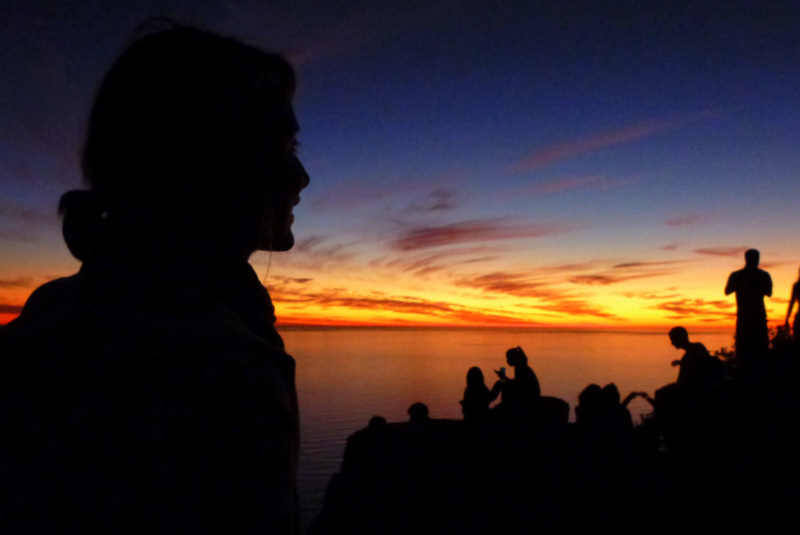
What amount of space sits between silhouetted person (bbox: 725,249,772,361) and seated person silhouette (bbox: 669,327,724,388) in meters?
2.71

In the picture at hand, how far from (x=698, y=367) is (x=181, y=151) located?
13.0 meters

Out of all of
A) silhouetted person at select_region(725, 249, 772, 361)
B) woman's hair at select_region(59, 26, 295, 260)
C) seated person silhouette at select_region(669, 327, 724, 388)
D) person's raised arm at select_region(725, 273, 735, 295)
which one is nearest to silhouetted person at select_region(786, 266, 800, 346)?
silhouetted person at select_region(725, 249, 772, 361)

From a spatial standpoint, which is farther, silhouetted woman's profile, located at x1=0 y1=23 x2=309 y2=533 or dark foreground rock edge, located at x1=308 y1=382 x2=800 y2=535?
dark foreground rock edge, located at x1=308 y1=382 x2=800 y2=535

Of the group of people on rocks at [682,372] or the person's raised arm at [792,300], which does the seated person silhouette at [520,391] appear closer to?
the group of people on rocks at [682,372]

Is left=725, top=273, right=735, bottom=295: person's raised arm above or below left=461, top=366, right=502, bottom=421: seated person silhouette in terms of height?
above

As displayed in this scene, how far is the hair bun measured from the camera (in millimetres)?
1149

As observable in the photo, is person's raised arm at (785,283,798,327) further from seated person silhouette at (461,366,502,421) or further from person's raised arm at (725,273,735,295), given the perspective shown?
seated person silhouette at (461,366,502,421)

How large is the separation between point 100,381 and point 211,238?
0.40 metres

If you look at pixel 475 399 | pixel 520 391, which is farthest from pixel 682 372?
pixel 475 399

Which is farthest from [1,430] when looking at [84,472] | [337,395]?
[337,395]

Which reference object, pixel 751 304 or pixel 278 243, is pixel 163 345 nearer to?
pixel 278 243

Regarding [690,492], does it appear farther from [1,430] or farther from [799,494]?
[1,430]

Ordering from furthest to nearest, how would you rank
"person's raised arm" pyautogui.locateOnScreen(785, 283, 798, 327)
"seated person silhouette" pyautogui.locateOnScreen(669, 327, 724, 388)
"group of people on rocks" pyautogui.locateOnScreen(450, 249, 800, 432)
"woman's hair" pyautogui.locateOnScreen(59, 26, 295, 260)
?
"person's raised arm" pyautogui.locateOnScreen(785, 283, 798, 327), "group of people on rocks" pyautogui.locateOnScreen(450, 249, 800, 432), "seated person silhouette" pyautogui.locateOnScreen(669, 327, 724, 388), "woman's hair" pyautogui.locateOnScreen(59, 26, 295, 260)

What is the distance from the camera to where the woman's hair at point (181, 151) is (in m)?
1.11
